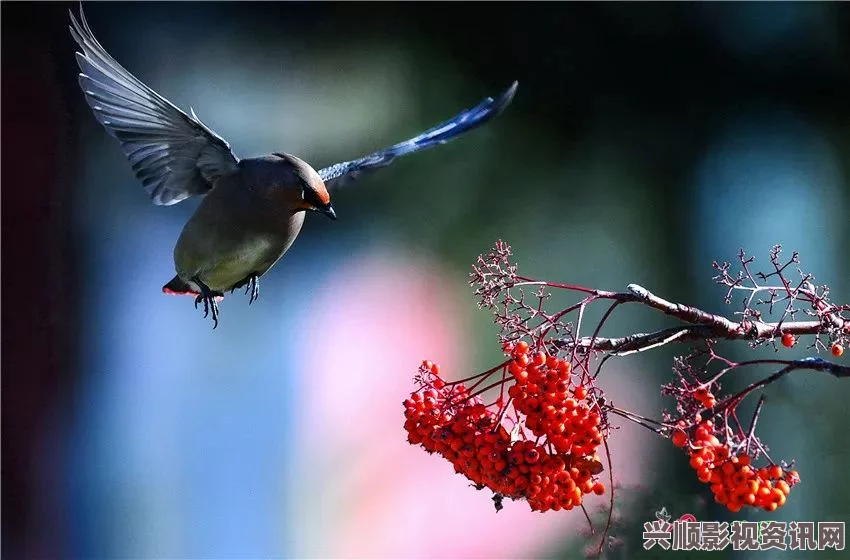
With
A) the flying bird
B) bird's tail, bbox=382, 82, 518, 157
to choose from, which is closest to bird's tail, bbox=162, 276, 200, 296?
the flying bird

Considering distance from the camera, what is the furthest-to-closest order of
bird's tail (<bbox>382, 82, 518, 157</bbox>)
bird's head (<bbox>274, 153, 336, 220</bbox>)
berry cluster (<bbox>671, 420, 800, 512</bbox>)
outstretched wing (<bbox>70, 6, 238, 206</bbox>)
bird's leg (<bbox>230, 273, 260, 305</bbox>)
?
bird's leg (<bbox>230, 273, 260, 305</bbox>), bird's tail (<bbox>382, 82, 518, 157</bbox>), bird's head (<bbox>274, 153, 336, 220</bbox>), outstretched wing (<bbox>70, 6, 238, 206</bbox>), berry cluster (<bbox>671, 420, 800, 512</bbox>)

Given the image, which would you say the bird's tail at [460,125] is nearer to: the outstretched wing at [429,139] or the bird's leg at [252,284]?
the outstretched wing at [429,139]

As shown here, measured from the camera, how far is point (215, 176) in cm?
167

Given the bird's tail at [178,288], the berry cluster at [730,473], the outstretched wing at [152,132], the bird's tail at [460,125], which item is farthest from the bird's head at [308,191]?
the berry cluster at [730,473]

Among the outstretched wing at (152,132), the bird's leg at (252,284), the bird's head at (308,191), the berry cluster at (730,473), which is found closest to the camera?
the berry cluster at (730,473)

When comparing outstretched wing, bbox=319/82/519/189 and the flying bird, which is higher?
outstretched wing, bbox=319/82/519/189

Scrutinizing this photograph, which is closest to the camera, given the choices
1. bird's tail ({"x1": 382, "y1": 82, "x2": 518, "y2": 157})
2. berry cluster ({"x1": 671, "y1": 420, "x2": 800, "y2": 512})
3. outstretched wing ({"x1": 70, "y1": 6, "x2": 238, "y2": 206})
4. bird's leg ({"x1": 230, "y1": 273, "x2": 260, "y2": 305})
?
berry cluster ({"x1": 671, "y1": 420, "x2": 800, "y2": 512})

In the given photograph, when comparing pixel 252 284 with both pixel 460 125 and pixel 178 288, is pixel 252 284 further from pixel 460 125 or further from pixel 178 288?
pixel 460 125

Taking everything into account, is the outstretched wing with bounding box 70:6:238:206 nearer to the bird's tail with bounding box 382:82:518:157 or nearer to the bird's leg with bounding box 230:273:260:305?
the bird's leg with bounding box 230:273:260:305

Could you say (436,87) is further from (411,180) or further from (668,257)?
(668,257)

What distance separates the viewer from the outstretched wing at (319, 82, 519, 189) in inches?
63.1

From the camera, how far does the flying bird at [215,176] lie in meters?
1.42

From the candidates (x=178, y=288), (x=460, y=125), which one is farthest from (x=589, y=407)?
(x=178, y=288)

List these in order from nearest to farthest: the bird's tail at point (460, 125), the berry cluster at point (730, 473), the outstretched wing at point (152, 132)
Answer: the berry cluster at point (730, 473)
the outstretched wing at point (152, 132)
the bird's tail at point (460, 125)
